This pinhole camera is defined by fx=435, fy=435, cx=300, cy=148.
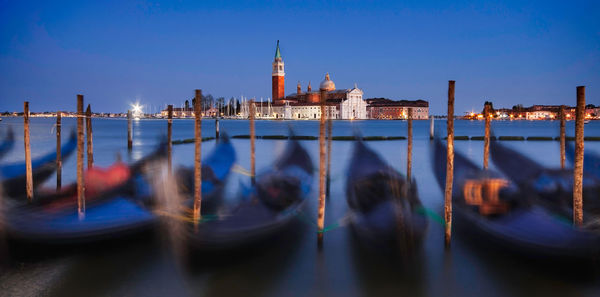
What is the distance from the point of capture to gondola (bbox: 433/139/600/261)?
14.4ft

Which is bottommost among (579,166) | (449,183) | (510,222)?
(510,222)

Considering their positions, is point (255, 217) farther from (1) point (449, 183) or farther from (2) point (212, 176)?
(2) point (212, 176)

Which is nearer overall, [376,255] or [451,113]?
[376,255]

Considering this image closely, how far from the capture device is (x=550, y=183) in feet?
22.4

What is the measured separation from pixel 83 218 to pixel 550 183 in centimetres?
673

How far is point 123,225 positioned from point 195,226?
32.9 inches

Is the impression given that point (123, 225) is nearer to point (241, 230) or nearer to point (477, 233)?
point (241, 230)

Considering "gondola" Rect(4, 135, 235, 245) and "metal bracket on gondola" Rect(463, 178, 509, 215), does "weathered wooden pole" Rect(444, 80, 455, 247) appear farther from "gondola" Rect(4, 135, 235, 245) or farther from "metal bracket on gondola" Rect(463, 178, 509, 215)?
"gondola" Rect(4, 135, 235, 245)

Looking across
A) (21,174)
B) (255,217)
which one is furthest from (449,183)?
(21,174)

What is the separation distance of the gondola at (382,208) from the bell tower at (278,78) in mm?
72146

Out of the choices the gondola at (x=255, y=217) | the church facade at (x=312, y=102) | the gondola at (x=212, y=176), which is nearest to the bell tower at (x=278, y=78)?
the church facade at (x=312, y=102)

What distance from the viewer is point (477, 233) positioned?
5188 millimetres

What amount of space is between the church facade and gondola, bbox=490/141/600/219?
216ft

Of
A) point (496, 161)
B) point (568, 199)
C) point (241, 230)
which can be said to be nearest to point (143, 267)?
point (241, 230)
